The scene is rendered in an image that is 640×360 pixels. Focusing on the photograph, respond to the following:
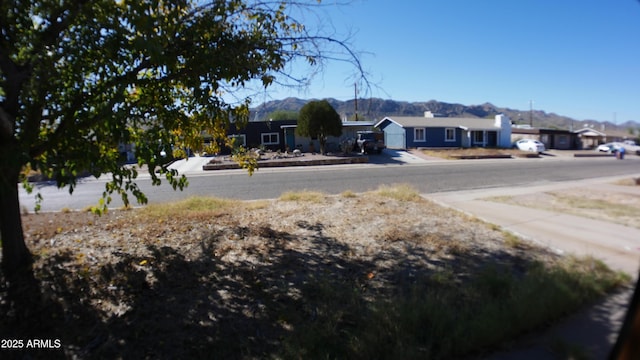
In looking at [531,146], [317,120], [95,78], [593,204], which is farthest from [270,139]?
[95,78]

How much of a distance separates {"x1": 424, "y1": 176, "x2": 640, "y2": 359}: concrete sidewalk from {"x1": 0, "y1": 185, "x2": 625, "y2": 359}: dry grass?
20 cm

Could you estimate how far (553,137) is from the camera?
5372 centimetres

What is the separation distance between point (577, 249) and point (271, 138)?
34.5 meters

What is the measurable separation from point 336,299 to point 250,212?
4.22 m

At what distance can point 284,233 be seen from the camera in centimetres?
609

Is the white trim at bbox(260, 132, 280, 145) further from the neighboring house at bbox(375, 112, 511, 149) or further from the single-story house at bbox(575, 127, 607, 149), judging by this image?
the single-story house at bbox(575, 127, 607, 149)

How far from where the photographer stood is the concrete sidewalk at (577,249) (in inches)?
118

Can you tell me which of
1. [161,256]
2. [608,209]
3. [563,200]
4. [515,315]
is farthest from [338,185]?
[515,315]

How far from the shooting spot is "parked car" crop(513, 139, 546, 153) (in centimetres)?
4445

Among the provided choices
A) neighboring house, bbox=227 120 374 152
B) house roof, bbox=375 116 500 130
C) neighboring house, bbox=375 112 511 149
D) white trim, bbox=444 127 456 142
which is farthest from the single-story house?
neighboring house, bbox=227 120 374 152

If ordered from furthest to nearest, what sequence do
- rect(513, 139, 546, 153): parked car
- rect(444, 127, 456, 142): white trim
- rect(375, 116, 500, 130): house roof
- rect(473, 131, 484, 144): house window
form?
rect(473, 131, 484, 144): house window
rect(444, 127, 456, 142): white trim
rect(513, 139, 546, 153): parked car
rect(375, 116, 500, 130): house roof

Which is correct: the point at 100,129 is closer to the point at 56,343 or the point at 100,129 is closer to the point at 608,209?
the point at 56,343

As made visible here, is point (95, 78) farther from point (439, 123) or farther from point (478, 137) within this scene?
point (478, 137)

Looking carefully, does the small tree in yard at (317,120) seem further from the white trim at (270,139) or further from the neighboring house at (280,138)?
the white trim at (270,139)
